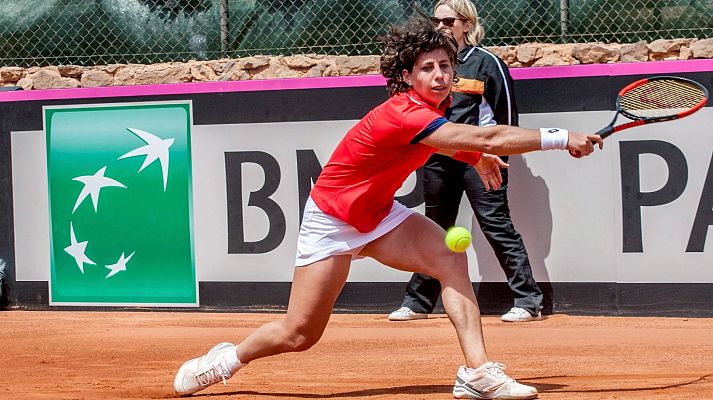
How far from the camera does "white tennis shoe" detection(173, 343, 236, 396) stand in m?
5.47

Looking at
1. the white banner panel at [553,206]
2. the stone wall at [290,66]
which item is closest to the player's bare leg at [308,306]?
the white banner panel at [553,206]

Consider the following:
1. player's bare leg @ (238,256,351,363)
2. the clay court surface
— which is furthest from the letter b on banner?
player's bare leg @ (238,256,351,363)

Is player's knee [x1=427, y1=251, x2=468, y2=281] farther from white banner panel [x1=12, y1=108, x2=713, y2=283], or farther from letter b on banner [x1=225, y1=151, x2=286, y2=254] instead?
letter b on banner [x1=225, y1=151, x2=286, y2=254]

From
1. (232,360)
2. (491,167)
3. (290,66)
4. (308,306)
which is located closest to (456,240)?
(491,167)

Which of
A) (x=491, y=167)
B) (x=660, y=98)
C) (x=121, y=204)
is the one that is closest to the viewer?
(x=491, y=167)

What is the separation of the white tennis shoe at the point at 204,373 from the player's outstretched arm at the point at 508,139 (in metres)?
1.45

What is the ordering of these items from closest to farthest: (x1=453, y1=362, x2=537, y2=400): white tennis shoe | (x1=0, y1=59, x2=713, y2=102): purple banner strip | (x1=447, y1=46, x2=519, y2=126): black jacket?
(x1=453, y1=362, x2=537, y2=400): white tennis shoe < (x1=447, y1=46, x2=519, y2=126): black jacket < (x1=0, y1=59, x2=713, y2=102): purple banner strip

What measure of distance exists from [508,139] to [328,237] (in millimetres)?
946

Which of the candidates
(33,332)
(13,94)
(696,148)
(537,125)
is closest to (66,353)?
(33,332)

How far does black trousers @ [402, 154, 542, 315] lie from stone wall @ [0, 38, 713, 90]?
1507mm

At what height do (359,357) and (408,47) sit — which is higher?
(408,47)

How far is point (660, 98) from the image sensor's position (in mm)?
→ 5605

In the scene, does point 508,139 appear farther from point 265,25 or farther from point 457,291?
point 265,25

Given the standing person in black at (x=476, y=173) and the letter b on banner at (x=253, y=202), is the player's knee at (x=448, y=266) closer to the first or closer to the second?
the standing person in black at (x=476, y=173)
